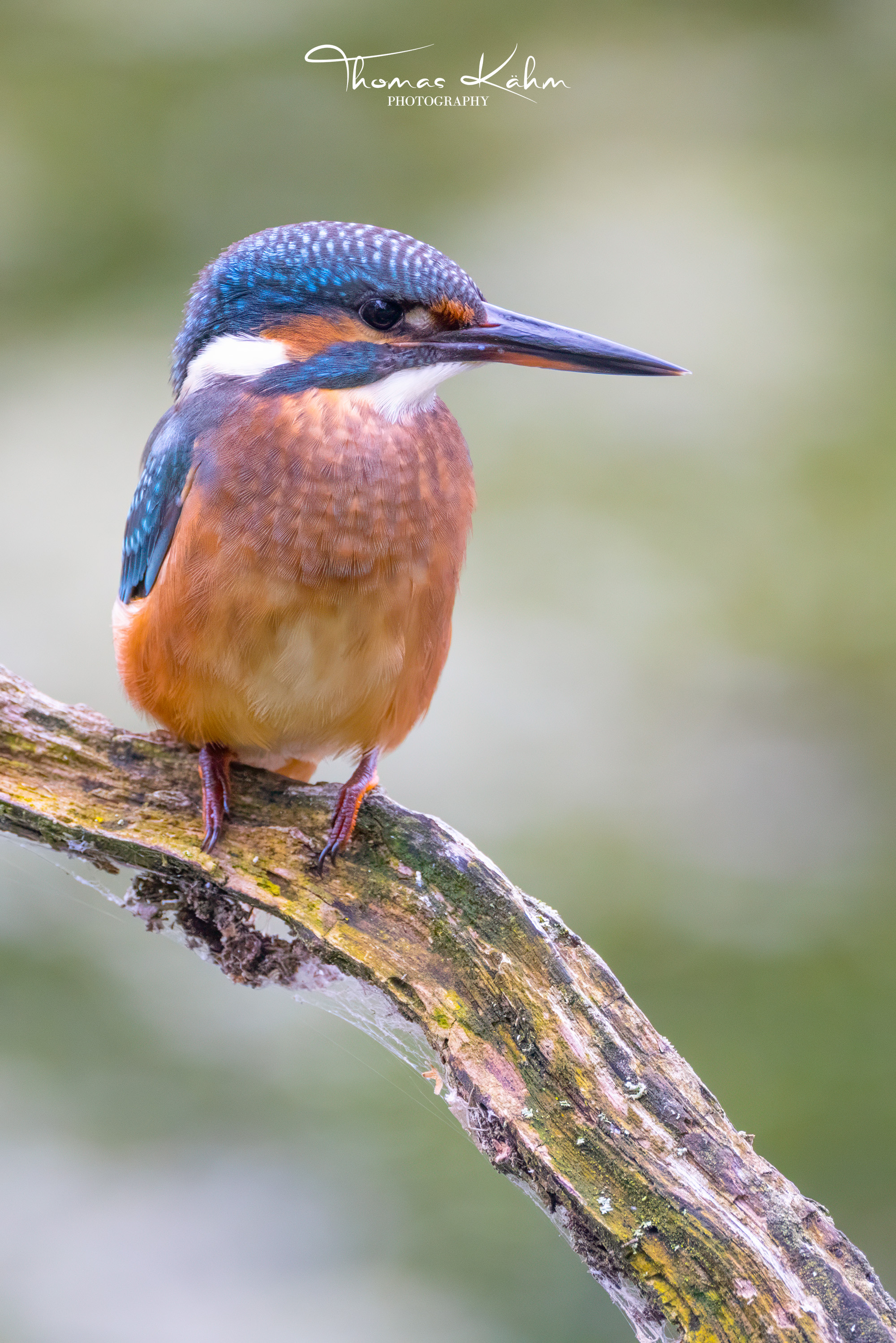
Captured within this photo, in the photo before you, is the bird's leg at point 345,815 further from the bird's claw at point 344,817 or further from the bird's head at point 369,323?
the bird's head at point 369,323

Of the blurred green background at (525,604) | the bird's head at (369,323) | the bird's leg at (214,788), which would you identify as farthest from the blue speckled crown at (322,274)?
the blurred green background at (525,604)

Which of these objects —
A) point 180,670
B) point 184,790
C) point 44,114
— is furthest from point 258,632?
point 44,114

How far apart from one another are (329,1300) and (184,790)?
1.90 m

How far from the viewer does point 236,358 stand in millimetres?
1711

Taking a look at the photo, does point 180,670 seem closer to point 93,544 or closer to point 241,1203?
point 241,1203

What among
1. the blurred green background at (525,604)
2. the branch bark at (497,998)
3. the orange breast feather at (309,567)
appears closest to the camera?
the branch bark at (497,998)

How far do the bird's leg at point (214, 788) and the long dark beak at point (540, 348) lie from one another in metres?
0.70

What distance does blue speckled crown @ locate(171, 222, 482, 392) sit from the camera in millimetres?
1595

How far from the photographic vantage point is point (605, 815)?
369cm

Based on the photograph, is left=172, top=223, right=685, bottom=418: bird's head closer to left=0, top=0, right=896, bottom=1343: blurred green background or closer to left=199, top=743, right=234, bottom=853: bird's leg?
left=199, top=743, right=234, bottom=853: bird's leg

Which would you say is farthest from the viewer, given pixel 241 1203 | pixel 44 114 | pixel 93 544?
pixel 44 114

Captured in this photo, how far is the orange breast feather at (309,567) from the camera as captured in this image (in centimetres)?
158

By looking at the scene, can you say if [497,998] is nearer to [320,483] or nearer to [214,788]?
[214,788]

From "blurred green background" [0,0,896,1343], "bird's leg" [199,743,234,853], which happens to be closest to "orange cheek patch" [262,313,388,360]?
"bird's leg" [199,743,234,853]
